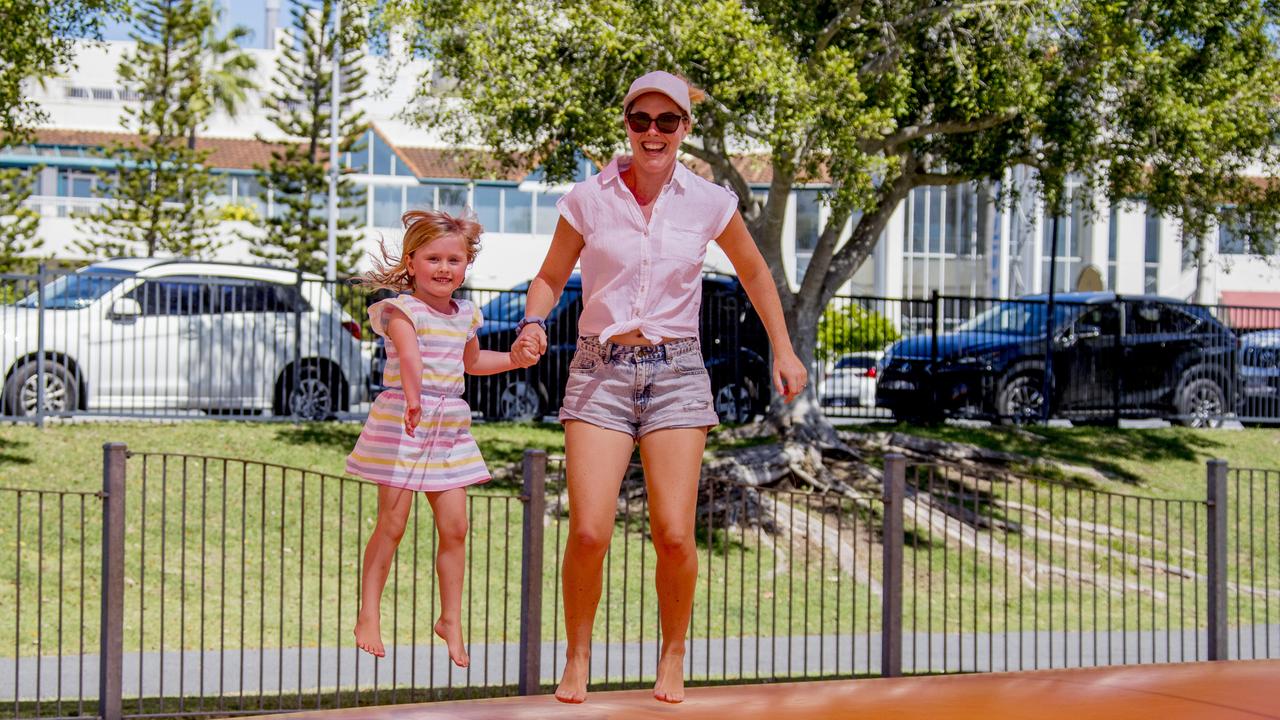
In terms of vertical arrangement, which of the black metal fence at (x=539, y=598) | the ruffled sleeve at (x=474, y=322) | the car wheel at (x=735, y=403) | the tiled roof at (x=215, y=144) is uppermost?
the tiled roof at (x=215, y=144)

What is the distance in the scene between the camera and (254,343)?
680 inches

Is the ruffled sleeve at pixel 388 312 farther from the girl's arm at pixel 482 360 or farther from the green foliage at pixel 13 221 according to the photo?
the green foliage at pixel 13 221

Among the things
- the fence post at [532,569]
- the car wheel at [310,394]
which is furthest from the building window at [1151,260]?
the fence post at [532,569]

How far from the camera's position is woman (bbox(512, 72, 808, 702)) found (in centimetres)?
363

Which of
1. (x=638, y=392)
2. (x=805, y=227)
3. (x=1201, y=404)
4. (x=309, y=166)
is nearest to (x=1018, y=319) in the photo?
(x=1201, y=404)

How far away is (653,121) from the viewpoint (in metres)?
3.62

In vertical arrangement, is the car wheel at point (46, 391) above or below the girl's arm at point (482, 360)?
below

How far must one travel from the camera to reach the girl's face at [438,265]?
3196mm

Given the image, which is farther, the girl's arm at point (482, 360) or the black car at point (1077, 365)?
the black car at point (1077, 365)

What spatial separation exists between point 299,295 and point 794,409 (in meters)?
5.66

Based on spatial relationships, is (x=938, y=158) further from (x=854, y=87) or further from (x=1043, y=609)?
(x=1043, y=609)

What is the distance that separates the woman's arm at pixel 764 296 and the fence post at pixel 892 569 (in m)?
5.41

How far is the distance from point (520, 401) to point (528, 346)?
15.7 metres

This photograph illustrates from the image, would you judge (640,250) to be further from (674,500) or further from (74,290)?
(74,290)
